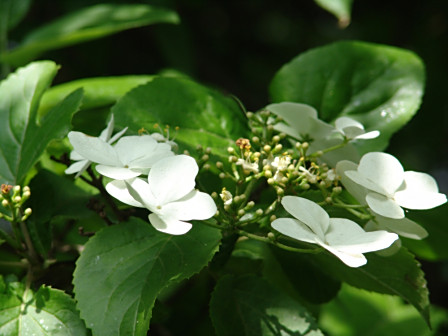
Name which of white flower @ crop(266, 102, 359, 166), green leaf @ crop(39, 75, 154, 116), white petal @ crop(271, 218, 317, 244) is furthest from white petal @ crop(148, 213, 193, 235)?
green leaf @ crop(39, 75, 154, 116)

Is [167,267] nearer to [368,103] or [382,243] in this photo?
[382,243]

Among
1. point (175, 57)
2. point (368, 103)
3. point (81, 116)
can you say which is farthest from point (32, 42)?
point (368, 103)

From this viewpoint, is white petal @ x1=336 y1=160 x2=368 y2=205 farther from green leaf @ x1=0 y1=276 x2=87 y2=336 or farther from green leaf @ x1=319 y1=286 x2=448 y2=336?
green leaf @ x1=319 y1=286 x2=448 y2=336

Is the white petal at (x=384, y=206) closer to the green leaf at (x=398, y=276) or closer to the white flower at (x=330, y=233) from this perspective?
the white flower at (x=330, y=233)

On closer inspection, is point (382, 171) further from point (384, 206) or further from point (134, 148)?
point (134, 148)

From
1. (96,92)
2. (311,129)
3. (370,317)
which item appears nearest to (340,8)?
(311,129)
